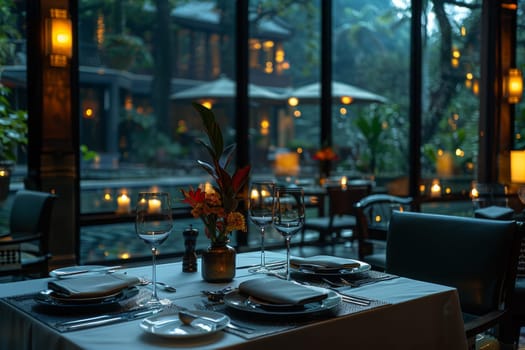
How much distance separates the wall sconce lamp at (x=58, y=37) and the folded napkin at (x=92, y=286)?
3.46m

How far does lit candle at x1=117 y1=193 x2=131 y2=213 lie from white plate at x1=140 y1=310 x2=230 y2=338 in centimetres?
428

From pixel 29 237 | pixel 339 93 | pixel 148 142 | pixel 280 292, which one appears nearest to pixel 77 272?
pixel 280 292

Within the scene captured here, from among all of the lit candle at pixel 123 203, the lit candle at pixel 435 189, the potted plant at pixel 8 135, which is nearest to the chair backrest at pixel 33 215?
the potted plant at pixel 8 135

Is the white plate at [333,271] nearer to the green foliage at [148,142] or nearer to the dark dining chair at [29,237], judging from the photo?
the dark dining chair at [29,237]

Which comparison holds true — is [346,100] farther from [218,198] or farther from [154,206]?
[154,206]

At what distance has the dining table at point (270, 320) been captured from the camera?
143 centimetres

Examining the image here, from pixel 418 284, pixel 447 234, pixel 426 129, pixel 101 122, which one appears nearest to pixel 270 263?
pixel 418 284

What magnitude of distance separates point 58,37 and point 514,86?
5.27 m

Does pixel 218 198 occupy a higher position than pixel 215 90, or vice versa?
pixel 215 90

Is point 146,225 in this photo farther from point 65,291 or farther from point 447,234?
point 447,234

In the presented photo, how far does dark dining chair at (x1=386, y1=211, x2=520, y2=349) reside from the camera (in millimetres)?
2270

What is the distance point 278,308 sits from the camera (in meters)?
1.60

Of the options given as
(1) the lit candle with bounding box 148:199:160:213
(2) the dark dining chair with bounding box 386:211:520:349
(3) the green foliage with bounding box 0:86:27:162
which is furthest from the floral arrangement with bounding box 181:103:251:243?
(3) the green foliage with bounding box 0:86:27:162

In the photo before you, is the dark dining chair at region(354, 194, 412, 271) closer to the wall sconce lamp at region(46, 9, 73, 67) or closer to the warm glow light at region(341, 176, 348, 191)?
the warm glow light at region(341, 176, 348, 191)
